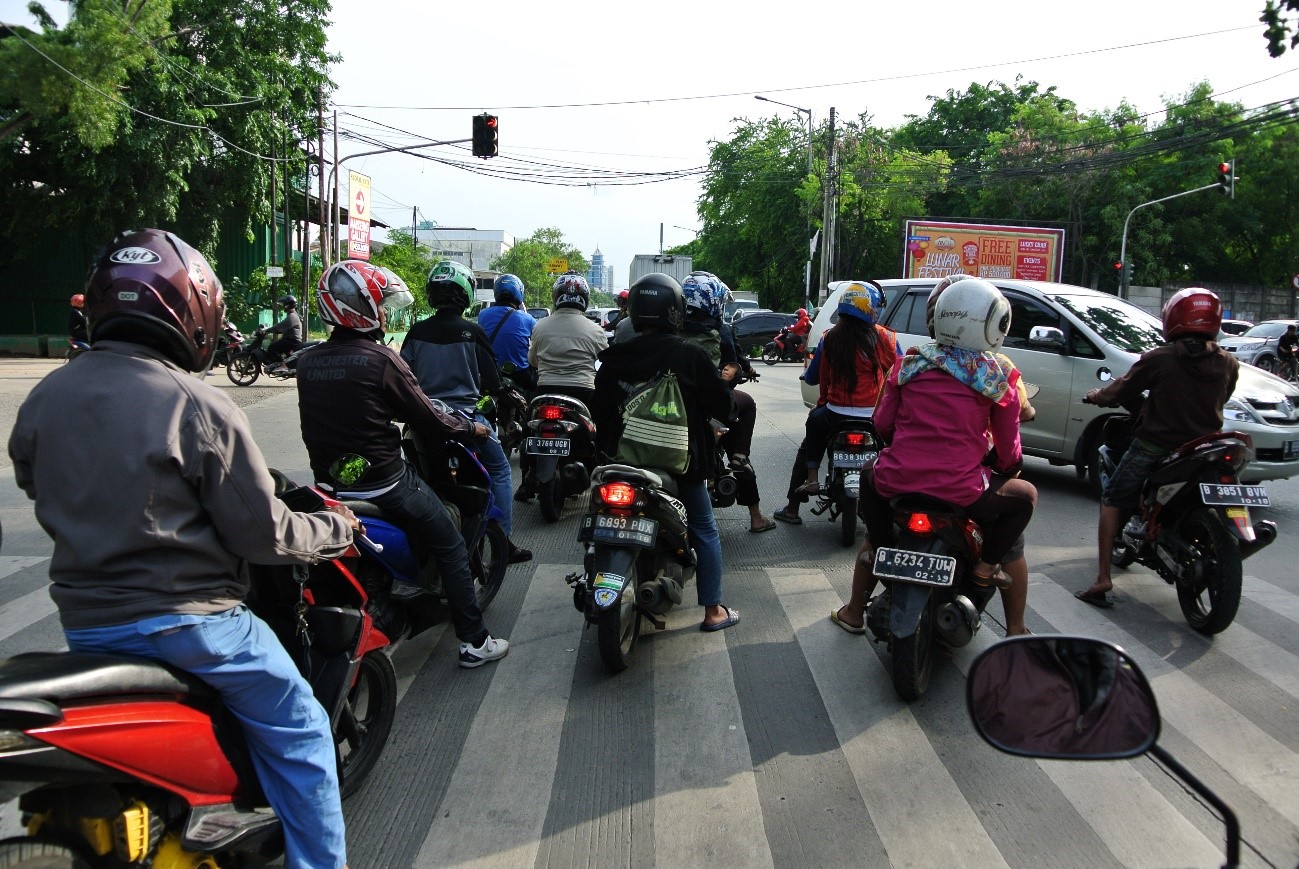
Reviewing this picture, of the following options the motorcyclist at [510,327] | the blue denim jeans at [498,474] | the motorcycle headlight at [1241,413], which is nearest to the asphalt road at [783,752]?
the blue denim jeans at [498,474]

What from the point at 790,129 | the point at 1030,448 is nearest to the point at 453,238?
the point at 790,129

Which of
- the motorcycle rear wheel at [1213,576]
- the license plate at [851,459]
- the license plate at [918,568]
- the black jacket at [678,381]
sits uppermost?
the black jacket at [678,381]

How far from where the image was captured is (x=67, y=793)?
202 centimetres

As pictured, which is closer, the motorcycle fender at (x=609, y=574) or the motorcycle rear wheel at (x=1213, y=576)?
the motorcycle fender at (x=609, y=574)

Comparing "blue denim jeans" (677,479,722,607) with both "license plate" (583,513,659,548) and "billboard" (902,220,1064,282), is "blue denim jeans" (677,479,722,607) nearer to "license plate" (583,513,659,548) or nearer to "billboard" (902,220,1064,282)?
"license plate" (583,513,659,548)

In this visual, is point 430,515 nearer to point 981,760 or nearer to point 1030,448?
point 981,760

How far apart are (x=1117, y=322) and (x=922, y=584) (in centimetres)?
572

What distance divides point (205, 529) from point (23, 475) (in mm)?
518

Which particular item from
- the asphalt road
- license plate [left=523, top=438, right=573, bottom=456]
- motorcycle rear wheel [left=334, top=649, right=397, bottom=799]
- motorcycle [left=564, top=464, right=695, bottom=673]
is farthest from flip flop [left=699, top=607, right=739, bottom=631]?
license plate [left=523, top=438, right=573, bottom=456]

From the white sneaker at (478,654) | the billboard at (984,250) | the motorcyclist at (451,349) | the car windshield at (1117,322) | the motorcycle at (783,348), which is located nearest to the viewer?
the white sneaker at (478,654)

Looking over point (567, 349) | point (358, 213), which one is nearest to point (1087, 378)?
point (567, 349)

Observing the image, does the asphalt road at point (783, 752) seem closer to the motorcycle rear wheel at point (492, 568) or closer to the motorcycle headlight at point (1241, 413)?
the motorcycle rear wheel at point (492, 568)

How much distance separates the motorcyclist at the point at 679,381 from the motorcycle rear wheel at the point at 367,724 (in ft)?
5.89

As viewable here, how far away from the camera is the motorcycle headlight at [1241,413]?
7.53 meters
